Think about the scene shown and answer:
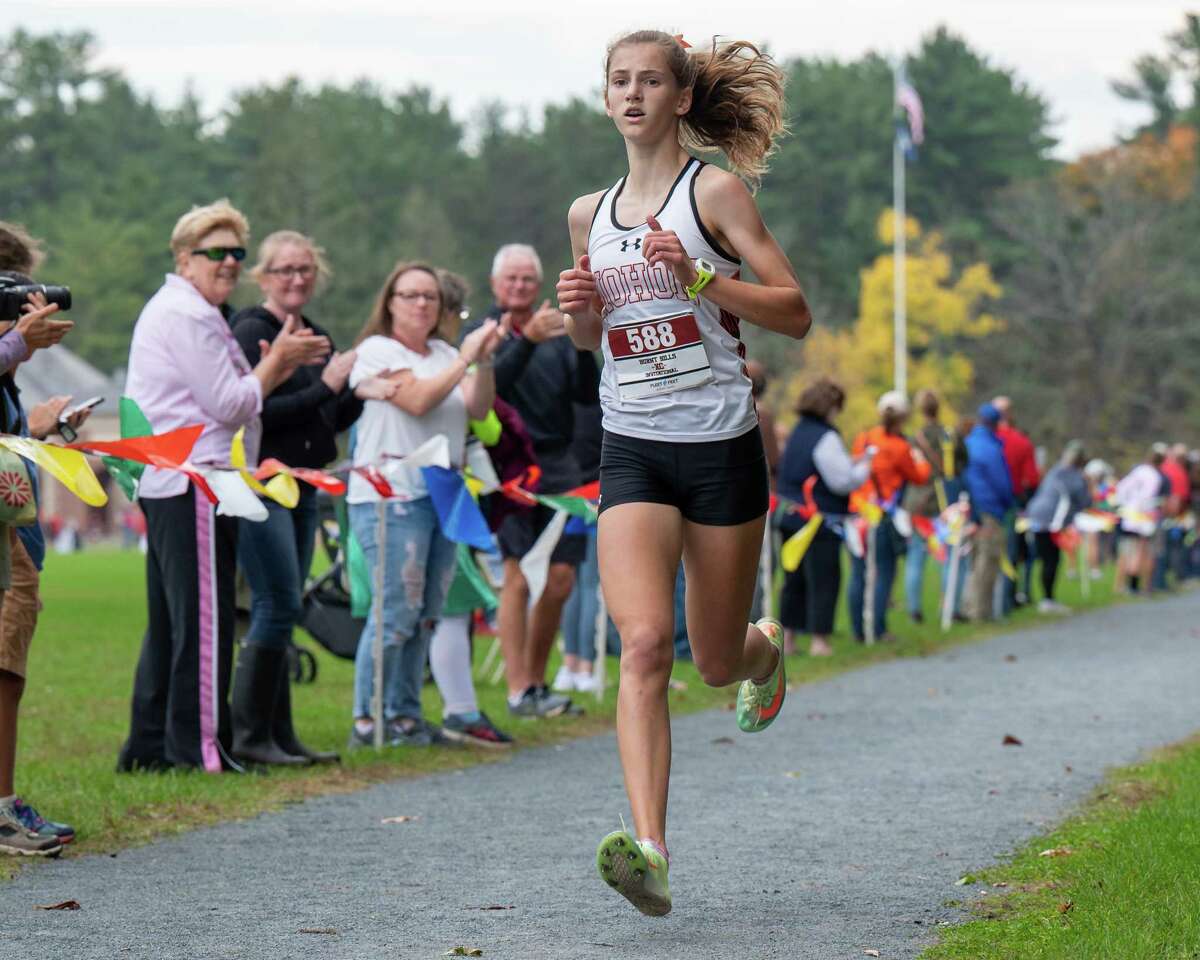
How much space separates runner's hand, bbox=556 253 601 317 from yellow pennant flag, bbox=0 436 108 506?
5.33ft

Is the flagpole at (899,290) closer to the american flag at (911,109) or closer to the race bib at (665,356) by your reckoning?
the american flag at (911,109)

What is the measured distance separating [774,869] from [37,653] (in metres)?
11.4

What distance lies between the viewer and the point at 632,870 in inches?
189

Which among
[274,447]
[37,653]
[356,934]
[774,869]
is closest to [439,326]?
[274,447]

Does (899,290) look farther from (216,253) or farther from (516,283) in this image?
(216,253)

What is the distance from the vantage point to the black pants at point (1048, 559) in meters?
22.9

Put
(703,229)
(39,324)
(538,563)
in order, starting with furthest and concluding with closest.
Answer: (538,563), (39,324), (703,229)

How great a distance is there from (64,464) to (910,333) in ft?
239

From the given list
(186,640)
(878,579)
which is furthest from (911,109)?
(186,640)

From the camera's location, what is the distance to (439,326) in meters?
9.68

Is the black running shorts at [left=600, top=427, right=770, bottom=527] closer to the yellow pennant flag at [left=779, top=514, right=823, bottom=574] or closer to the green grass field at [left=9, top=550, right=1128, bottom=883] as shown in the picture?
the green grass field at [left=9, top=550, right=1128, bottom=883]

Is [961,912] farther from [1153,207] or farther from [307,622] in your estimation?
[1153,207]

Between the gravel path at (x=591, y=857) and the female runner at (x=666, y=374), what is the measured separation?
49 cm

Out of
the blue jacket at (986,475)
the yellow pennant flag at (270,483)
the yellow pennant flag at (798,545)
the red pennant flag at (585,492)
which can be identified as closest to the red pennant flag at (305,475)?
the yellow pennant flag at (270,483)
